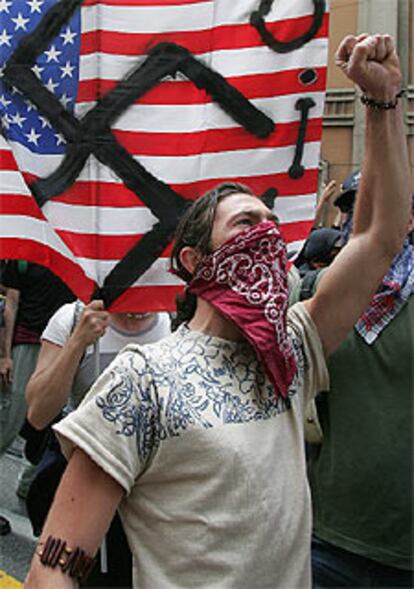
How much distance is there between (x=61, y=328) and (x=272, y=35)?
1267mm

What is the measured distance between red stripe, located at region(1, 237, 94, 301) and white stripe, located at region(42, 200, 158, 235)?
0.14 m

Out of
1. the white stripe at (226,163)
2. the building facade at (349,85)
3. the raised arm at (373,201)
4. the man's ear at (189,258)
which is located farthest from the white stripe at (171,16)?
the building facade at (349,85)

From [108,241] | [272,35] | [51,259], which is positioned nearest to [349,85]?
[272,35]

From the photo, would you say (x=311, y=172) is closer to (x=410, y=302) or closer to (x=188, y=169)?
(x=188, y=169)

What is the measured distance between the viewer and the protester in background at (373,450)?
2.49 m

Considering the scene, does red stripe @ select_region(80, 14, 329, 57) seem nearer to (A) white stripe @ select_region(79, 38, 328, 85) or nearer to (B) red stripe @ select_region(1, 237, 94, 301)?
(A) white stripe @ select_region(79, 38, 328, 85)

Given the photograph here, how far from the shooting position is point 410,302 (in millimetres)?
2580

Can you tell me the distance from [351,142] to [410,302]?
1451 centimetres

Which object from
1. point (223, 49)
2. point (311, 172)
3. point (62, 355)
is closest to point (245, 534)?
point (62, 355)

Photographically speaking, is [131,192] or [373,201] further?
[131,192]

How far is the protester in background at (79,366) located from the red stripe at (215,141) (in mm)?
580

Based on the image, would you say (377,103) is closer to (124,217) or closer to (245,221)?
(245,221)

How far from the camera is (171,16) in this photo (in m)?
2.96

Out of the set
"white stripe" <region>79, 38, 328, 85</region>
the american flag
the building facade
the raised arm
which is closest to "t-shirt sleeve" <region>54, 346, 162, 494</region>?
the raised arm
